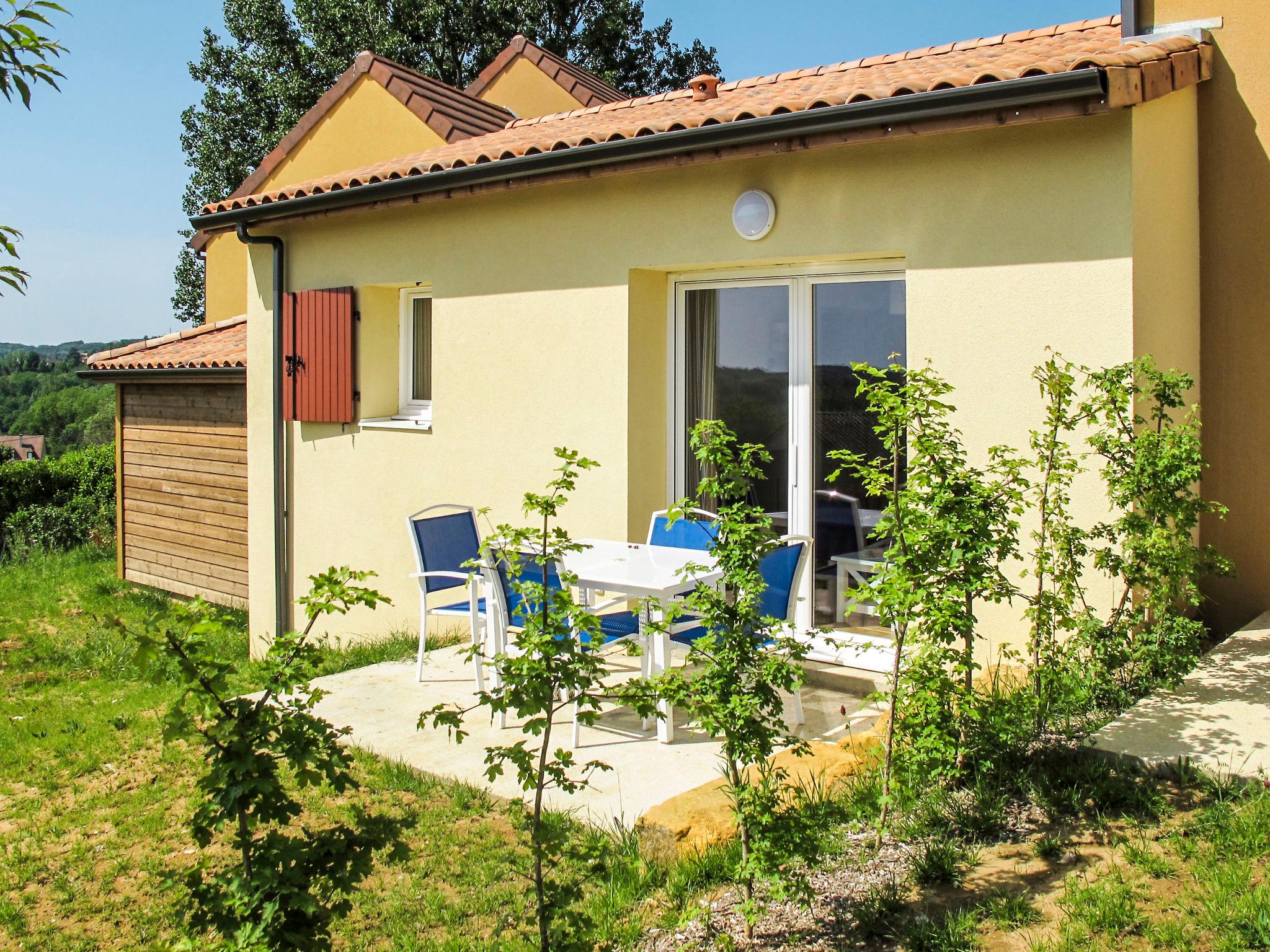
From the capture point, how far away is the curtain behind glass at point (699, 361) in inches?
274

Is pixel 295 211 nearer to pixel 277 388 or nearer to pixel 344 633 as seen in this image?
pixel 277 388

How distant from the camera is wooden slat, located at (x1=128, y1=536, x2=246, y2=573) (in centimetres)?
1220

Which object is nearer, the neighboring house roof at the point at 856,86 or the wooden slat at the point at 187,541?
the neighboring house roof at the point at 856,86

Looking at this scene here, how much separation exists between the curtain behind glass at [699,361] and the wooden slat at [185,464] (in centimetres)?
683

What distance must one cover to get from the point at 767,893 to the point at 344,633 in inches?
255

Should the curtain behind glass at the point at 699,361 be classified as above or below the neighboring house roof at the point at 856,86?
below

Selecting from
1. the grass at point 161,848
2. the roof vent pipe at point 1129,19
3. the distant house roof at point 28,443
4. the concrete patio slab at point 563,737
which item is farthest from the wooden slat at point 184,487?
the distant house roof at point 28,443

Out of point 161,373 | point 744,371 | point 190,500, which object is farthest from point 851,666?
point 161,373

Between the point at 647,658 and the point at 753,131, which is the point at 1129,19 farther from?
the point at 647,658

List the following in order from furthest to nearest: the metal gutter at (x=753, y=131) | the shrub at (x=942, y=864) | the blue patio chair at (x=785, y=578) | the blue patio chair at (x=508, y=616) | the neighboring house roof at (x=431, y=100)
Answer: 1. the neighboring house roof at (x=431, y=100)
2. the blue patio chair at (x=508, y=616)
3. the blue patio chair at (x=785, y=578)
4. the metal gutter at (x=753, y=131)
5. the shrub at (x=942, y=864)

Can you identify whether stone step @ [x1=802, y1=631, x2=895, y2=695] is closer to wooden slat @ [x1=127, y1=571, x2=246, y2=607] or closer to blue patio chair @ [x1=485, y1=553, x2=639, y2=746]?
blue patio chair @ [x1=485, y1=553, x2=639, y2=746]

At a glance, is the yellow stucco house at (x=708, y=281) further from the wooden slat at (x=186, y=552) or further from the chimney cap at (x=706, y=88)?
the wooden slat at (x=186, y=552)

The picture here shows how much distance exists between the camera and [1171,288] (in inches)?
217

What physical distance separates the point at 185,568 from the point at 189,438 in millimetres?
1646
